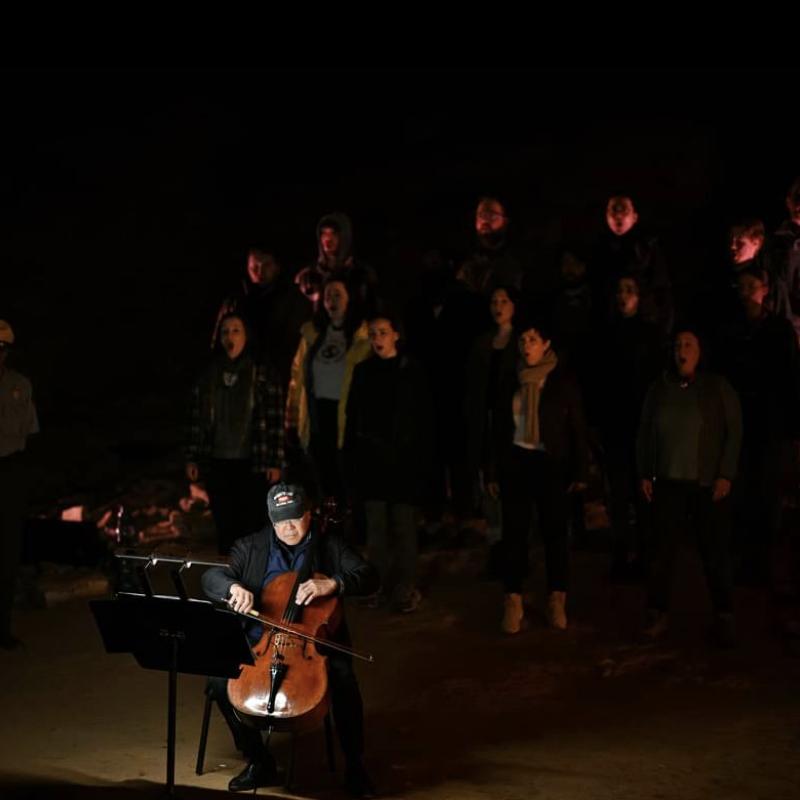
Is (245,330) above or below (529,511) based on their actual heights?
above

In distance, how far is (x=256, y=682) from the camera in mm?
6590

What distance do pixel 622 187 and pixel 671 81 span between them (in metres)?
2.33

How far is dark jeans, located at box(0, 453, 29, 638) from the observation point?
9477 millimetres

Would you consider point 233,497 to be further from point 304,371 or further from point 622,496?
point 622,496

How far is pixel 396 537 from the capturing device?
1012 cm

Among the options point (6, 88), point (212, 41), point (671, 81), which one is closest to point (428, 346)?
point (671, 81)

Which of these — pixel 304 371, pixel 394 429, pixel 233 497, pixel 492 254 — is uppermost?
pixel 492 254

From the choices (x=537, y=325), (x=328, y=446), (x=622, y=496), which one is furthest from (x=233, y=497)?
(x=622, y=496)

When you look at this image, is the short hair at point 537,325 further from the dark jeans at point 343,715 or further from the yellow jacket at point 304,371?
the dark jeans at point 343,715

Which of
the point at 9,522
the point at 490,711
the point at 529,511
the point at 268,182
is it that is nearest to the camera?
the point at 490,711

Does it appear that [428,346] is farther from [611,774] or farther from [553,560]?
[611,774]

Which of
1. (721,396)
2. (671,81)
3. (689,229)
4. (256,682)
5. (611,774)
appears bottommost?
(611,774)

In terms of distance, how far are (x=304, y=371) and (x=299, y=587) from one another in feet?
15.1

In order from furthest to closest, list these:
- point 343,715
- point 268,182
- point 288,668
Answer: point 268,182, point 343,715, point 288,668
